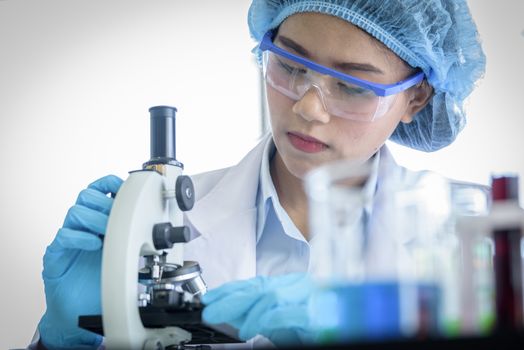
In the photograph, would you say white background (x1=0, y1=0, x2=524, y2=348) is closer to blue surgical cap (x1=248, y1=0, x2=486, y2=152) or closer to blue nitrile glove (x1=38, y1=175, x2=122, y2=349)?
blue surgical cap (x1=248, y1=0, x2=486, y2=152)

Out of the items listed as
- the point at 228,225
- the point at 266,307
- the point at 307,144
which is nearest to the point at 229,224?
the point at 228,225

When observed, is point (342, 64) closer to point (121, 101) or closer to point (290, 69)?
point (290, 69)

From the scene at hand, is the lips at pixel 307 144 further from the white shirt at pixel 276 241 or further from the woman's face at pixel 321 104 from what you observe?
the white shirt at pixel 276 241

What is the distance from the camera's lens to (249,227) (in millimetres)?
1823

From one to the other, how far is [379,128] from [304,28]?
12.5 inches

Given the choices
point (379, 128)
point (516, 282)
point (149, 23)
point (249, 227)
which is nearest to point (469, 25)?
point (379, 128)

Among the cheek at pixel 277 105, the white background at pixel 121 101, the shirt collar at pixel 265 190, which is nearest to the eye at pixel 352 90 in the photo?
the cheek at pixel 277 105

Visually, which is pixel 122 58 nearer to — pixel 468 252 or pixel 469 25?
pixel 469 25

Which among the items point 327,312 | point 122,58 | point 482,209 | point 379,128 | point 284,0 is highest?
point 122,58

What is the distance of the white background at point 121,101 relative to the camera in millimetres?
Answer: 2994

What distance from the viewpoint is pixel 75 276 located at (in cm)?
151

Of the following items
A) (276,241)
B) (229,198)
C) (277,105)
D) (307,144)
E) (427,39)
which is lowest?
(276,241)

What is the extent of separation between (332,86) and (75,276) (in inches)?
28.9

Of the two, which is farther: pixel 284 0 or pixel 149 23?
pixel 149 23
